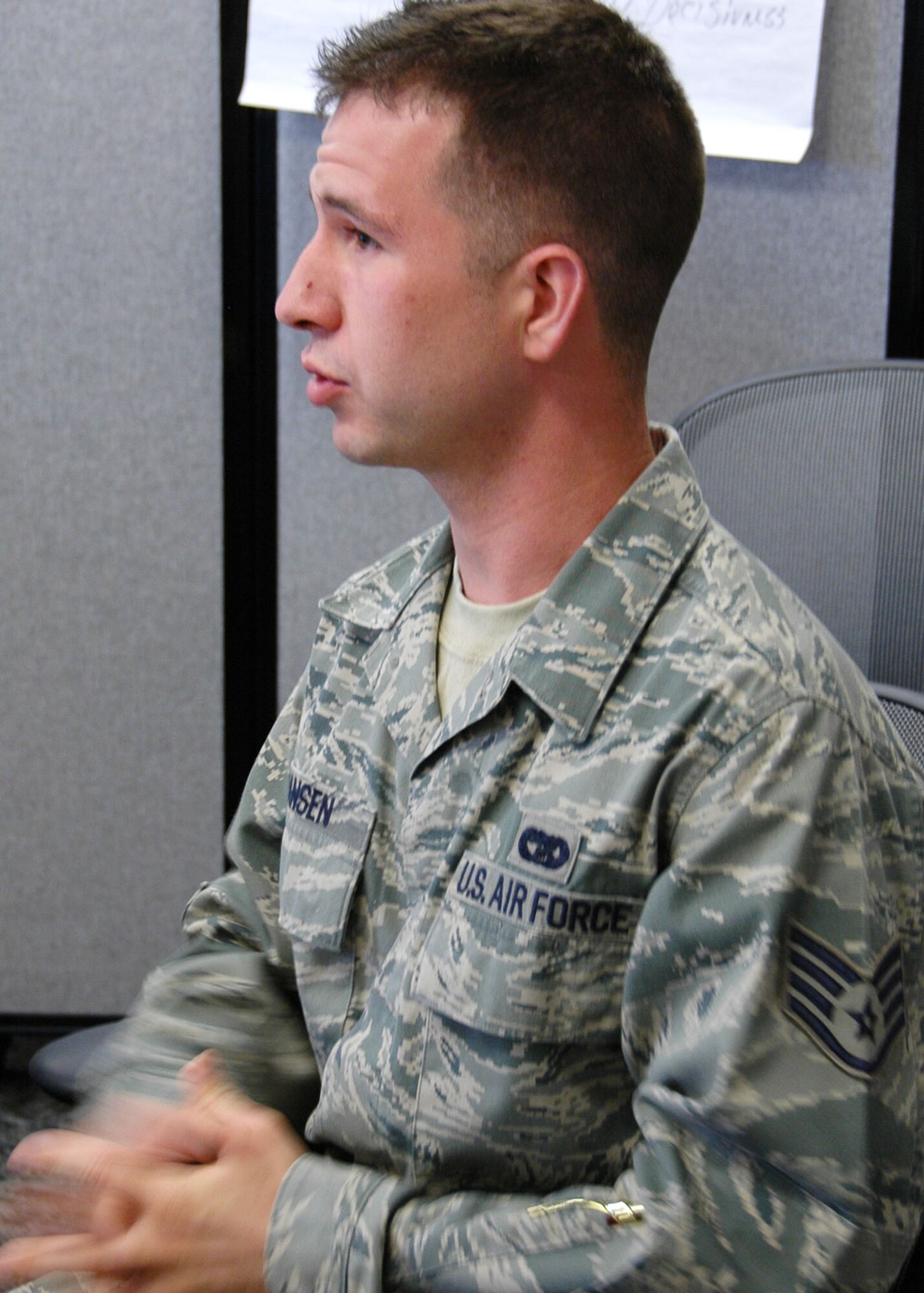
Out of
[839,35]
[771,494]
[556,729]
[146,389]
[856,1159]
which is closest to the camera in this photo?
[856,1159]

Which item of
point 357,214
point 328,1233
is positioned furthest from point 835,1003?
point 357,214

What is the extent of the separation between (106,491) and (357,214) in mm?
875

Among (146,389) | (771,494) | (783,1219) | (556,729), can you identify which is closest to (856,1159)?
(783,1219)

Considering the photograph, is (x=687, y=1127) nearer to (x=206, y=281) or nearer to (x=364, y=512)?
(x=364, y=512)

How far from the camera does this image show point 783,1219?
547 millimetres

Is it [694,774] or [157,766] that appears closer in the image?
[694,774]

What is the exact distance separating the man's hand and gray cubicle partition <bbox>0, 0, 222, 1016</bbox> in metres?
0.91

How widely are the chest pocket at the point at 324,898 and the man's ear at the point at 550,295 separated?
304 mm

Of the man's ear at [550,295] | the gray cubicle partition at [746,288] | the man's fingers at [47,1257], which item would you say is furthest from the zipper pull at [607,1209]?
the gray cubicle partition at [746,288]

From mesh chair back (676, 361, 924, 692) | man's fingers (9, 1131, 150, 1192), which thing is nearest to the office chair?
mesh chair back (676, 361, 924, 692)

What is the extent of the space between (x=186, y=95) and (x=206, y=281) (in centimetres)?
21

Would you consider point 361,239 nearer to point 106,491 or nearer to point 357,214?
point 357,214

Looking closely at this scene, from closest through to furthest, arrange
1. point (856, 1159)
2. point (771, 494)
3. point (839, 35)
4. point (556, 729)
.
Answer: point (856, 1159)
point (556, 729)
point (771, 494)
point (839, 35)

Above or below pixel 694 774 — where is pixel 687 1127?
below
